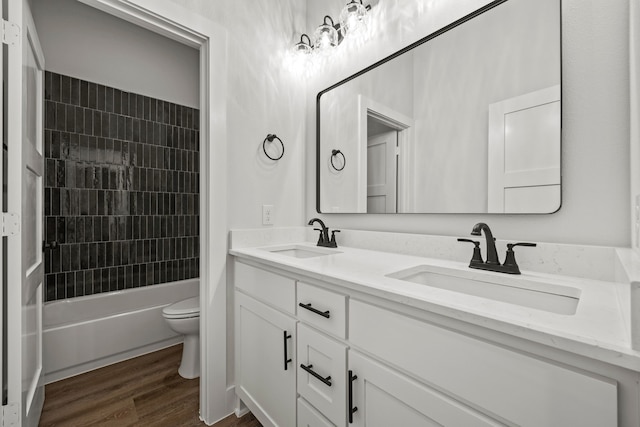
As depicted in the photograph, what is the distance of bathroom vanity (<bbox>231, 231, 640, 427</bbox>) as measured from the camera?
0.52 metres

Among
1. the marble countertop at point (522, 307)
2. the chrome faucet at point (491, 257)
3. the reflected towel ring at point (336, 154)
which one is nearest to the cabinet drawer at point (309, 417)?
the marble countertop at point (522, 307)

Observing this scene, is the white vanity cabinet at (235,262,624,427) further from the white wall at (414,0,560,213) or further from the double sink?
the white wall at (414,0,560,213)

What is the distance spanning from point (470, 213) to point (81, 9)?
301cm

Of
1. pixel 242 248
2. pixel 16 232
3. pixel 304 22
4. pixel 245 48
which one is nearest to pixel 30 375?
pixel 16 232

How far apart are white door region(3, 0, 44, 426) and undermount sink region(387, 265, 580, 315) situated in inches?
53.9

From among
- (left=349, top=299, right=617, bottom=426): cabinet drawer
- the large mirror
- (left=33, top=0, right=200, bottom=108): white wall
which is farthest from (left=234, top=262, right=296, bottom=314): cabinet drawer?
(left=33, top=0, right=200, bottom=108): white wall

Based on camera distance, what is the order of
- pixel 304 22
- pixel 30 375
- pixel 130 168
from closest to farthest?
1. pixel 30 375
2. pixel 304 22
3. pixel 130 168

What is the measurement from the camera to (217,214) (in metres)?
1.58

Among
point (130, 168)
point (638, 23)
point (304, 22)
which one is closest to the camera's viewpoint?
point (638, 23)

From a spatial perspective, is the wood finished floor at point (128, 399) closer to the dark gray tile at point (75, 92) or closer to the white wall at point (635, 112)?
the white wall at point (635, 112)

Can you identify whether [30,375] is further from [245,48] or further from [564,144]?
[564,144]

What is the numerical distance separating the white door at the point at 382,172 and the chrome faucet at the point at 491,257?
0.51 m

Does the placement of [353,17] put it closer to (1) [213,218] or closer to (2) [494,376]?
(1) [213,218]

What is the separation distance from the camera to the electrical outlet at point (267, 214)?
5.86 feet
